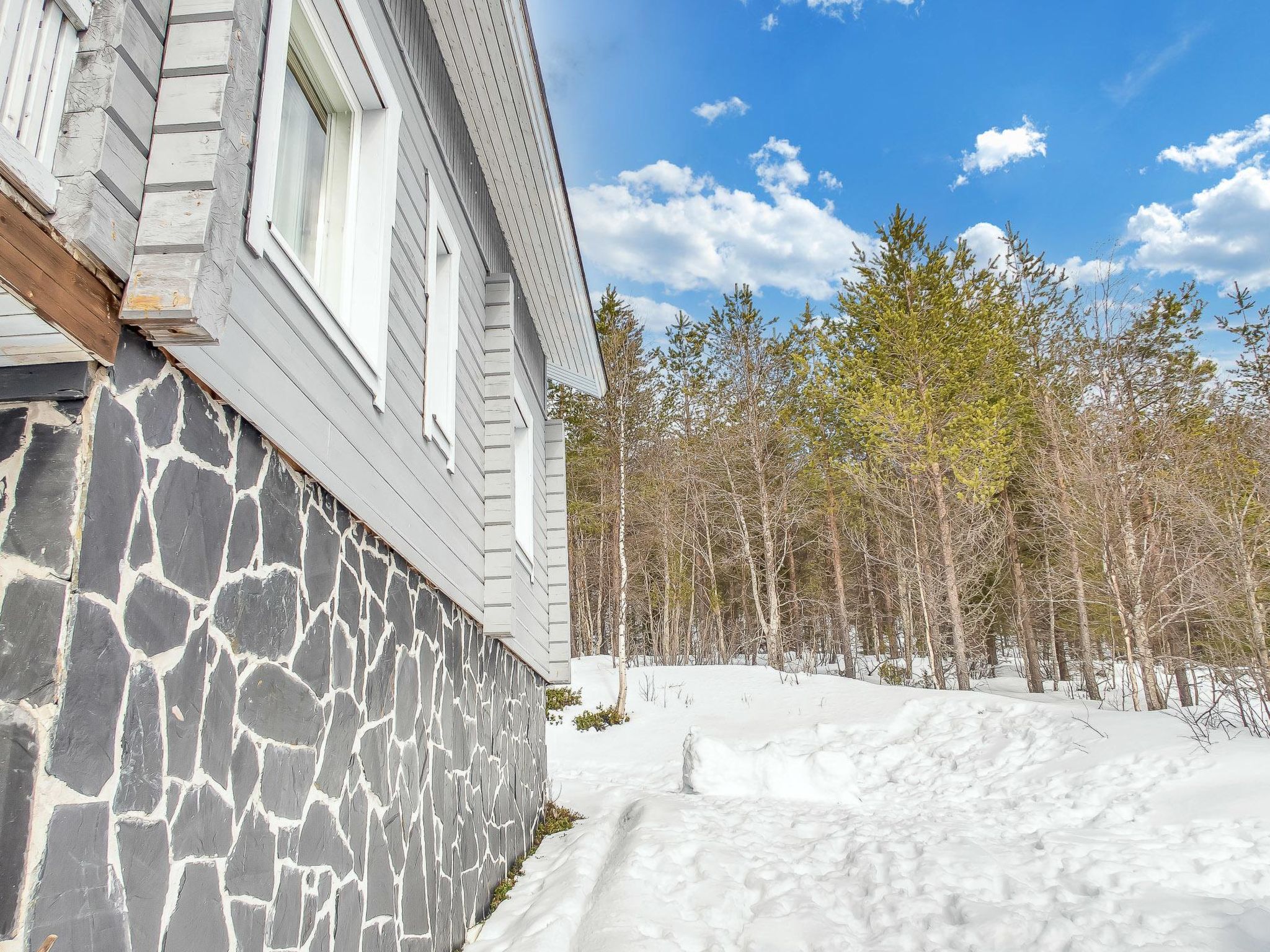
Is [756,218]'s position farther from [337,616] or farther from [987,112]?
[337,616]

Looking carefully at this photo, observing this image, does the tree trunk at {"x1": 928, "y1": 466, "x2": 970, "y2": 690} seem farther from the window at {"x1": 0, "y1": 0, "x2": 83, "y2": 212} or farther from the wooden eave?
the window at {"x1": 0, "y1": 0, "x2": 83, "y2": 212}

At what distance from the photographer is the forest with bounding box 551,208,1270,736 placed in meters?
12.3

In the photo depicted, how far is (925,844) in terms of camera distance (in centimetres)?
602

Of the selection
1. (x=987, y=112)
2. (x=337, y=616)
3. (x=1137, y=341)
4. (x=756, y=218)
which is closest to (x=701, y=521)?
(x=1137, y=341)

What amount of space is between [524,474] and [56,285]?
20.2ft

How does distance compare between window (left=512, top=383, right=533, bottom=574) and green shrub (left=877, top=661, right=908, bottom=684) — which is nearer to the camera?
window (left=512, top=383, right=533, bottom=574)

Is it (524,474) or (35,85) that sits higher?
(524,474)

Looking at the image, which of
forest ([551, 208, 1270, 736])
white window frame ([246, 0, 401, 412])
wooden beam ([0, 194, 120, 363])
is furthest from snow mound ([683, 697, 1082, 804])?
wooden beam ([0, 194, 120, 363])

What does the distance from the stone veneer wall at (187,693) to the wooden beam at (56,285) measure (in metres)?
0.11

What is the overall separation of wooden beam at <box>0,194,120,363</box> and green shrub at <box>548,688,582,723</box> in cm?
1396

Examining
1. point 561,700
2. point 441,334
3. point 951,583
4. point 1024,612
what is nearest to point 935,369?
point 951,583

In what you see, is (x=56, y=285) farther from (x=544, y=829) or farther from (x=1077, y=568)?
(x=1077, y=568)

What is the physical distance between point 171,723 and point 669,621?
81.2ft

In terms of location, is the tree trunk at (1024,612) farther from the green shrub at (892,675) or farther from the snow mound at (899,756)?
the snow mound at (899,756)
